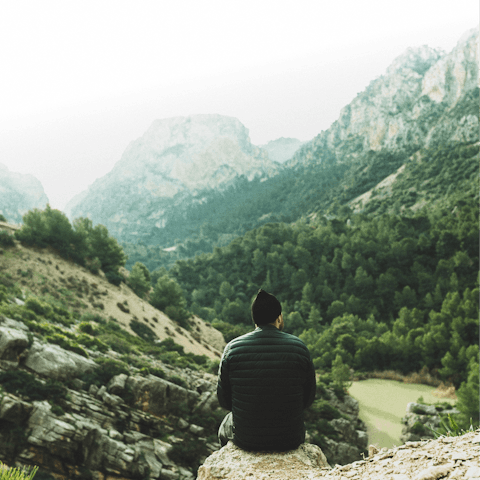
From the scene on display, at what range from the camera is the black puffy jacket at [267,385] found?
3764mm

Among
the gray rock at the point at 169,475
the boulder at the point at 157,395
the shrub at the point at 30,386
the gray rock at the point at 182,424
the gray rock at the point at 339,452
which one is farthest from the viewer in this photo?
the gray rock at the point at 339,452

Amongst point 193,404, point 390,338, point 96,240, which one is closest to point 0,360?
point 193,404

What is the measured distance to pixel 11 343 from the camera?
13047mm

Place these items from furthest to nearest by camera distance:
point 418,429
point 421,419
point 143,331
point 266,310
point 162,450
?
1. point 143,331
2. point 421,419
3. point 418,429
4. point 162,450
5. point 266,310

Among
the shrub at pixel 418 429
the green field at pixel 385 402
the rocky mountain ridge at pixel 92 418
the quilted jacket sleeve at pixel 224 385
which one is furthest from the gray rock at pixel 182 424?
the shrub at pixel 418 429

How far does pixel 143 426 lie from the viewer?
14305 millimetres

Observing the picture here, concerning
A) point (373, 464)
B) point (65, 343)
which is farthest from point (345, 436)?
point (373, 464)

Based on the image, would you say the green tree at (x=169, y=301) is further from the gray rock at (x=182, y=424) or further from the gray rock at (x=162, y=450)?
the gray rock at (x=162, y=450)

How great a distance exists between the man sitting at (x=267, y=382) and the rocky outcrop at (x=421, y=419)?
23638mm

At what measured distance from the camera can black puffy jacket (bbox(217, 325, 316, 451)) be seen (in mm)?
3764

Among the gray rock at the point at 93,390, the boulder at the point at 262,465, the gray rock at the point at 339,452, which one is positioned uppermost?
the boulder at the point at 262,465

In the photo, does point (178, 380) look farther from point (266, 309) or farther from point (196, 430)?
point (266, 309)

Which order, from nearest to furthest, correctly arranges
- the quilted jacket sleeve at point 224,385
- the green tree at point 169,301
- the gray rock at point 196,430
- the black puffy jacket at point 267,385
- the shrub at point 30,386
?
the black puffy jacket at point 267,385
the quilted jacket sleeve at point 224,385
the shrub at point 30,386
the gray rock at point 196,430
the green tree at point 169,301

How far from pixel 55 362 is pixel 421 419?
74.4ft
